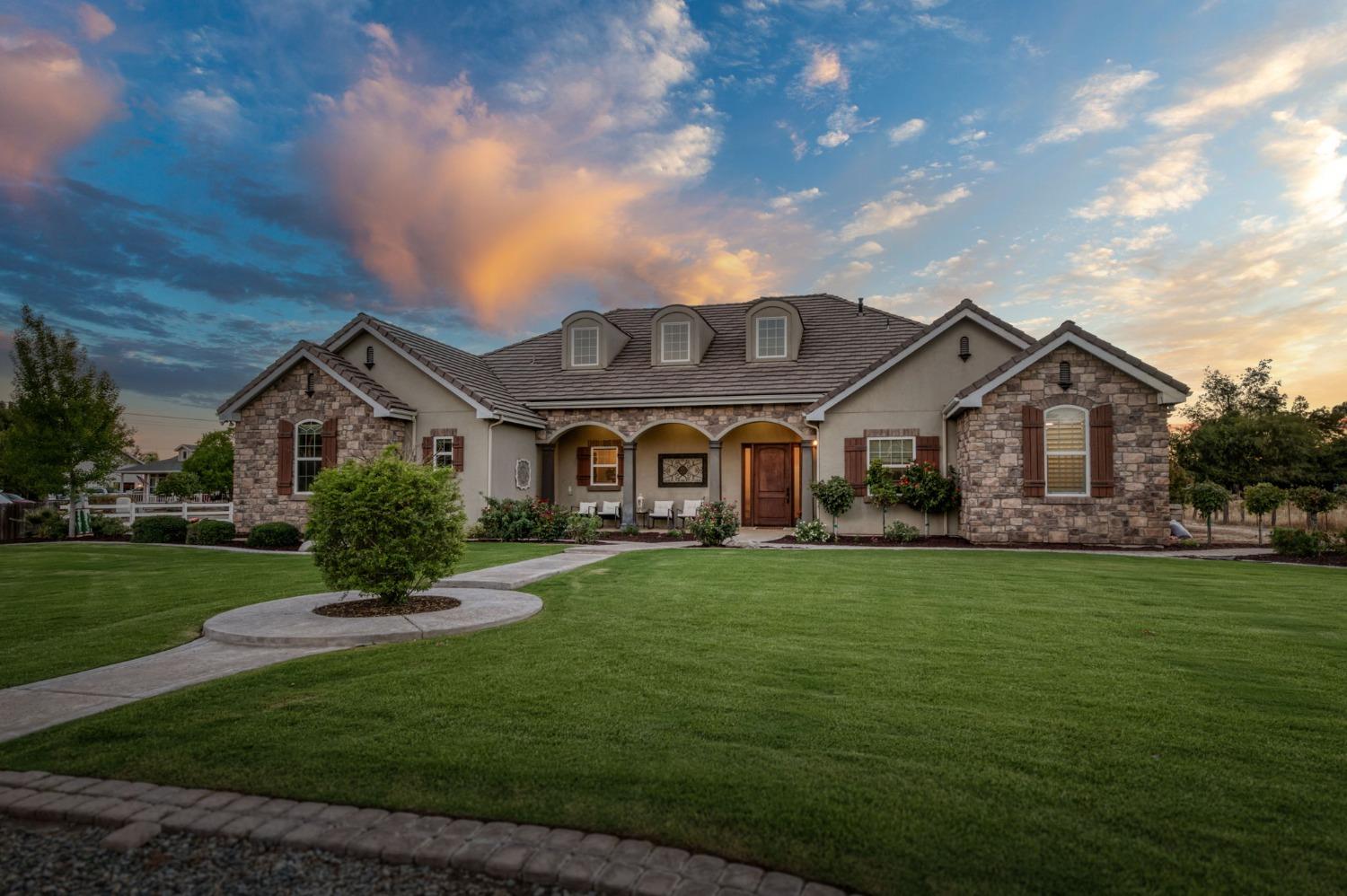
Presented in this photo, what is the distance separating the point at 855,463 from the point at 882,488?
1.04 metres

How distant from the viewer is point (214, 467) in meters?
49.3

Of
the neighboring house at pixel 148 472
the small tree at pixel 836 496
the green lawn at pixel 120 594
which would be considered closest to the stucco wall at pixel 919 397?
the small tree at pixel 836 496

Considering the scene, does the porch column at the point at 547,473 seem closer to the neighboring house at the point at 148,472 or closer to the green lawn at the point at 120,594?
the green lawn at the point at 120,594

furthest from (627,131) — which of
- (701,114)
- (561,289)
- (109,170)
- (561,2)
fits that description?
(109,170)

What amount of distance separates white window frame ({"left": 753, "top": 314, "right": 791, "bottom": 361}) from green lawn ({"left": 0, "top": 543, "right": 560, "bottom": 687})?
9.25m

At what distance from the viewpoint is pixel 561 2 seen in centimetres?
1196

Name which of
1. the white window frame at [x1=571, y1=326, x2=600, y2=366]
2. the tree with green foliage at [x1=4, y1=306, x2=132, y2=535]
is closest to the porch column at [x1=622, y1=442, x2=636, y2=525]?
the white window frame at [x1=571, y1=326, x2=600, y2=366]

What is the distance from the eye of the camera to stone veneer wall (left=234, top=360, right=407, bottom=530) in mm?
18109

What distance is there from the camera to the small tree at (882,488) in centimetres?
1636

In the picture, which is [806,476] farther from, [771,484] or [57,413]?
[57,413]

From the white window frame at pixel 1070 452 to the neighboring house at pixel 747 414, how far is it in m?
0.03

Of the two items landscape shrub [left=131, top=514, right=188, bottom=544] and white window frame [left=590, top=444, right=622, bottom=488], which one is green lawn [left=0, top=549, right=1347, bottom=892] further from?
landscape shrub [left=131, top=514, right=188, bottom=544]

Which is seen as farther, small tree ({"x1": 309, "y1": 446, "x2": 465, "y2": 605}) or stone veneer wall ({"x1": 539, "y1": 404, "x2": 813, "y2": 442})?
stone veneer wall ({"x1": 539, "y1": 404, "x2": 813, "y2": 442})

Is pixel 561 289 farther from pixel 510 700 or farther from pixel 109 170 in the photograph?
pixel 510 700
